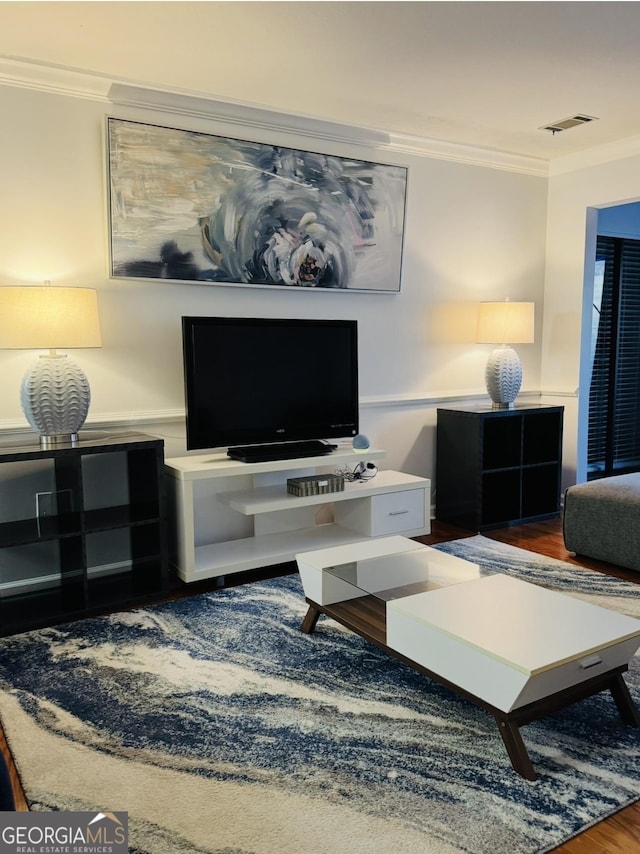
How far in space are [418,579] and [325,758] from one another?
0.79 m

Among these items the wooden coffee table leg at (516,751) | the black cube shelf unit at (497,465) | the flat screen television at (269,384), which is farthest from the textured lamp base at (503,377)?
the wooden coffee table leg at (516,751)

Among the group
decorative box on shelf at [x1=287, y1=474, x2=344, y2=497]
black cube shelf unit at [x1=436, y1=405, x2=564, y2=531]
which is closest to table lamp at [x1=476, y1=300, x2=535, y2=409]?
black cube shelf unit at [x1=436, y1=405, x2=564, y2=531]

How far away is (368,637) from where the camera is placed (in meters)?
2.18

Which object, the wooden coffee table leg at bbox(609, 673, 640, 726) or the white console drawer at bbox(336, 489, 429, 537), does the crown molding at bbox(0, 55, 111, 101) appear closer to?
the white console drawer at bbox(336, 489, 429, 537)

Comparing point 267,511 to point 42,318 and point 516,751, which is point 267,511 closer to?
point 42,318

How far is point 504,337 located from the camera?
4.27 meters

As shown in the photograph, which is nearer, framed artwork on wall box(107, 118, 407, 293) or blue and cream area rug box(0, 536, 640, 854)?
blue and cream area rug box(0, 536, 640, 854)

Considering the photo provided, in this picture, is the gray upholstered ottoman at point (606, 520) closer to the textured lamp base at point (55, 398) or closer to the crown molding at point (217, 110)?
the crown molding at point (217, 110)

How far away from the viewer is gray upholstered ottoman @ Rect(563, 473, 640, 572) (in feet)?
11.0

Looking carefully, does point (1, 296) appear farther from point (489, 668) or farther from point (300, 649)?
point (489, 668)

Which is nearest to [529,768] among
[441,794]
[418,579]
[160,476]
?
[441,794]

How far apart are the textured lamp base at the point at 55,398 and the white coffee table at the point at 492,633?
1.20 m

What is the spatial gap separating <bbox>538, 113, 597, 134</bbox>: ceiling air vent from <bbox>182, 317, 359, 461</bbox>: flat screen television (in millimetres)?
1663

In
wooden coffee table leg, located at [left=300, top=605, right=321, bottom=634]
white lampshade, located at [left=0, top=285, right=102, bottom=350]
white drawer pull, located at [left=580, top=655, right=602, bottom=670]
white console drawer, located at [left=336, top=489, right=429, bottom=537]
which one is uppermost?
white lampshade, located at [left=0, top=285, right=102, bottom=350]
